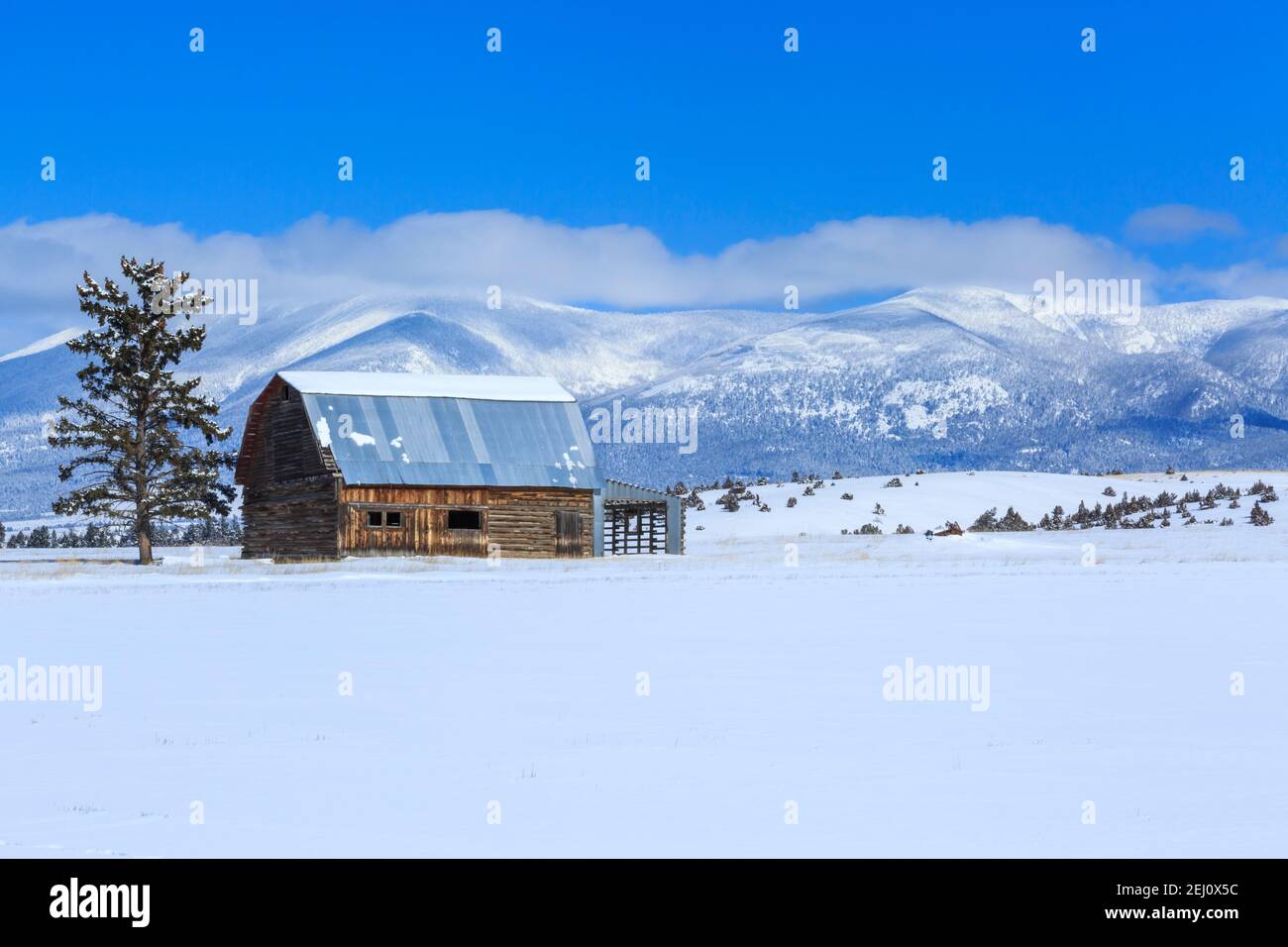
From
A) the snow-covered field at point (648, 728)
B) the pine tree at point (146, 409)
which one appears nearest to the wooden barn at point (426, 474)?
the pine tree at point (146, 409)

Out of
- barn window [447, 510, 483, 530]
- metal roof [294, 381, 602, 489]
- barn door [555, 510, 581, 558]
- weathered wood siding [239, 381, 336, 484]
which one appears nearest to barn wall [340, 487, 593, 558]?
barn door [555, 510, 581, 558]

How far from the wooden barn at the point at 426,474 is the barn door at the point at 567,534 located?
45mm

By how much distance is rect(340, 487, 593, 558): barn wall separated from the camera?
5453 cm

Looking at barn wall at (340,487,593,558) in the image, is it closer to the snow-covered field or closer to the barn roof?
the barn roof

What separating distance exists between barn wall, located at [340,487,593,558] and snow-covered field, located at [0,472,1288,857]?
66.3 feet

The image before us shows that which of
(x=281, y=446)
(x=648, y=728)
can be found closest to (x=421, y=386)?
(x=281, y=446)

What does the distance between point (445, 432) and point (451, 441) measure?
45 cm

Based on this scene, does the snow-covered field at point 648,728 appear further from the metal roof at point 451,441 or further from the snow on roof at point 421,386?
the snow on roof at point 421,386

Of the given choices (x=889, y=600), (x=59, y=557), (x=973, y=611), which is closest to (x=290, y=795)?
(x=973, y=611)

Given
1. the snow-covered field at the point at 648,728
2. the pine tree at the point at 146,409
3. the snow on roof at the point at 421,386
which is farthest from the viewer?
the snow on roof at the point at 421,386

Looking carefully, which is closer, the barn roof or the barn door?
the barn roof

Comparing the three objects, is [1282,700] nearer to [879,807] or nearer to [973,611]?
[879,807]

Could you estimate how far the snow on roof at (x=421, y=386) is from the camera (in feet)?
188
